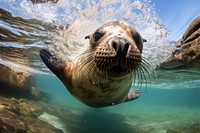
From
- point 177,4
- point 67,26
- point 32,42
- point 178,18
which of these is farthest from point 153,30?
point 32,42

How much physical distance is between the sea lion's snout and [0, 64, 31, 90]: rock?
11718 millimetres

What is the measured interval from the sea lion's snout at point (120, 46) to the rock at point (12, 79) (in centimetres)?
1172

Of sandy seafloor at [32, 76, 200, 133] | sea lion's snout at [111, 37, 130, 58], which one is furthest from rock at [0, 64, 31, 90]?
sea lion's snout at [111, 37, 130, 58]

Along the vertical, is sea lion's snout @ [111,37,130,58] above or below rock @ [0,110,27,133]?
above

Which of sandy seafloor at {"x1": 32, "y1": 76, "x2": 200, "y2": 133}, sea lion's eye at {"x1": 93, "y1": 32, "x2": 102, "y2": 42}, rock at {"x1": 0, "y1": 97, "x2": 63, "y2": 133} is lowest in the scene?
sandy seafloor at {"x1": 32, "y1": 76, "x2": 200, "y2": 133}

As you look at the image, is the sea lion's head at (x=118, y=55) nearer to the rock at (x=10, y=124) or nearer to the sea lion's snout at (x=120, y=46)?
A: the sea lion's snout at (x=120, y=46)

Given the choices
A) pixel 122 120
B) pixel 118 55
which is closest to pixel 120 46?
pixel 118 55

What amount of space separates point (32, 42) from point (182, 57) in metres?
7.57

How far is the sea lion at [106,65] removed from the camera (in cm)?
319

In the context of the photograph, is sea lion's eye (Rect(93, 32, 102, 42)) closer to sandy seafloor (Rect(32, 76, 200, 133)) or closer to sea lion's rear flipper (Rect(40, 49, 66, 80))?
sea lion's rear flipper (Rect(40, 49, 66, 80))

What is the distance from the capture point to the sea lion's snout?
10.0ft

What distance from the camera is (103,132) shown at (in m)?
9.73

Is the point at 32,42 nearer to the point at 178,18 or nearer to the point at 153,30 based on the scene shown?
the point at 153,30

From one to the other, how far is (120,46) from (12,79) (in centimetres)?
1214
